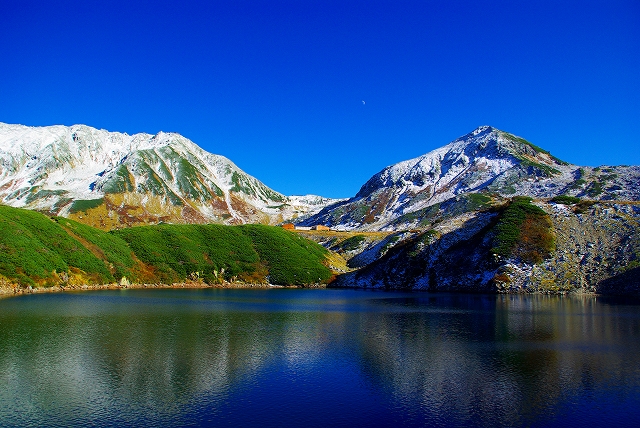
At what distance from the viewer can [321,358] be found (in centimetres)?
3338

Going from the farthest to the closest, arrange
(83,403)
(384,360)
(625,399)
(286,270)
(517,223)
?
(286,270)
(517,223)
(384,360)
(625,399)
(83,403)

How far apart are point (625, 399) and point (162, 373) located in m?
26.9

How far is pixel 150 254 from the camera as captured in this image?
10881cm

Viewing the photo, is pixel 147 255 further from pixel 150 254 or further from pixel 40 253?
pixel 40 253

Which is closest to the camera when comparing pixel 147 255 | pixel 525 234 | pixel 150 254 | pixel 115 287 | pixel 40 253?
pixel 40 253

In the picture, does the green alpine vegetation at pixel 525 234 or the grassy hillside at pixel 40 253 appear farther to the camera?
the green alpine vegetation at pixel 525 234

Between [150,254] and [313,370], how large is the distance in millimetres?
88628

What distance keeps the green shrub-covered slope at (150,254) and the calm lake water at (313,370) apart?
29798 millimetres

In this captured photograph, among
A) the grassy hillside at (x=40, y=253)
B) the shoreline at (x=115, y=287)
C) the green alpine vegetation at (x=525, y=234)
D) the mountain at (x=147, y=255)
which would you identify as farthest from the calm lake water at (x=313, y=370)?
the green alpine vegetation at (x=525, y=234)

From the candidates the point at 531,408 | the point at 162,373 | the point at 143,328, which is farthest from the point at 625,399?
the point at 143,328

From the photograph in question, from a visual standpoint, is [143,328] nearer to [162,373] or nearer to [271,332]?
[271,332]

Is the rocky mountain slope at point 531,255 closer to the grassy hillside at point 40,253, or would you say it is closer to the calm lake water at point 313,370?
the calm lake water at point 313,370

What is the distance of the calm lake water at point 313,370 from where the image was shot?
22.0 m

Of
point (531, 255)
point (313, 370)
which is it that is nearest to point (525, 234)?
point (531, 255)
